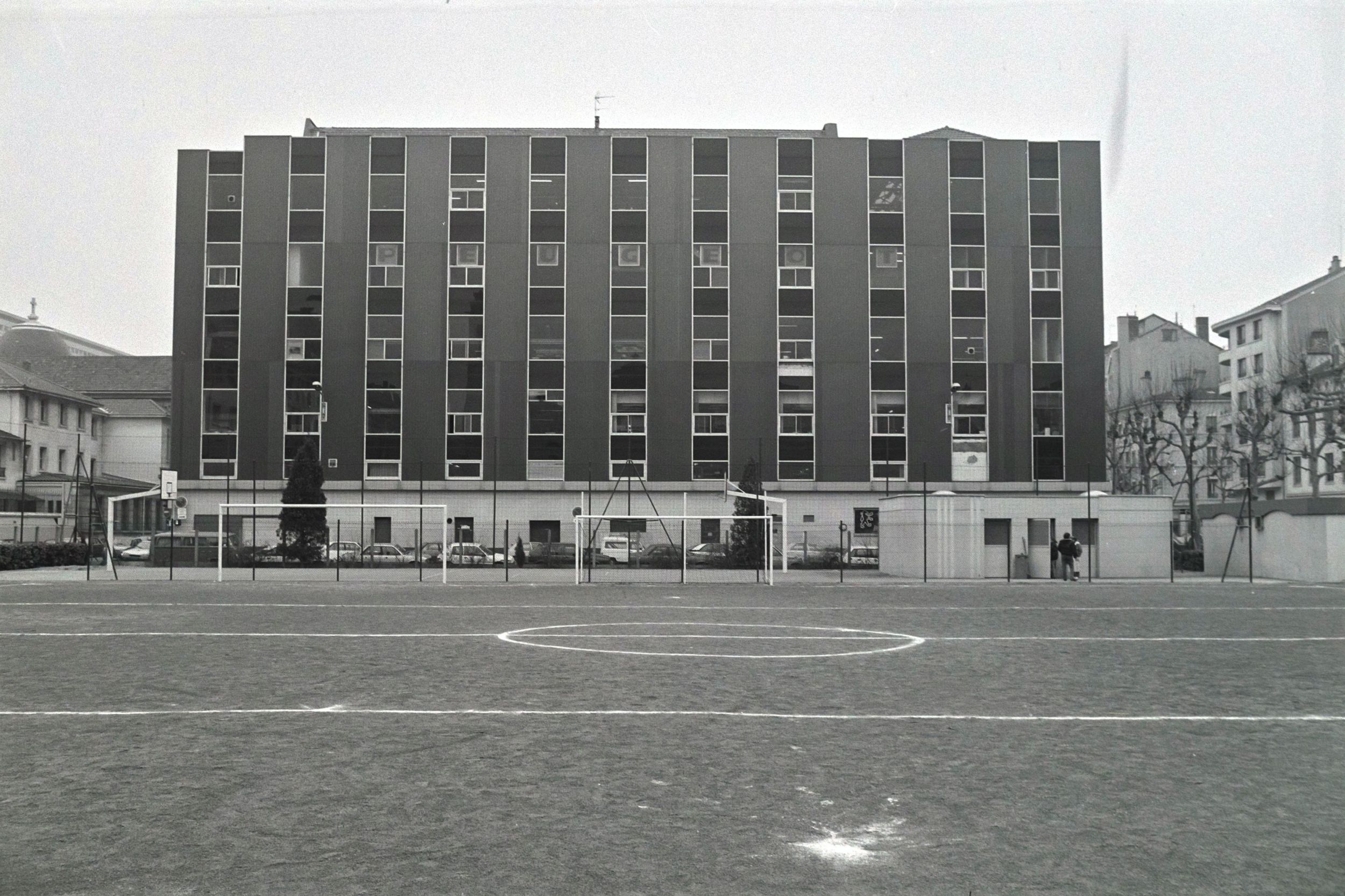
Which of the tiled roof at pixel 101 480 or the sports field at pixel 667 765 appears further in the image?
the tiled roof at pixel 101 480

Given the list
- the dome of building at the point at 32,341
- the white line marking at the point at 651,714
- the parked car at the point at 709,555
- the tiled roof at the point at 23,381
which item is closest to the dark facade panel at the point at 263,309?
the tiled roof at the point at 23,381

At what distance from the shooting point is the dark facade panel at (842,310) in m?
50.6

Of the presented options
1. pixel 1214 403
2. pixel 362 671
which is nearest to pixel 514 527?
pixel 362 671

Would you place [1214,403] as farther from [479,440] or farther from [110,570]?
[110,570]

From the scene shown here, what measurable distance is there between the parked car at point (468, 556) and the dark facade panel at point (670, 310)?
367 inches

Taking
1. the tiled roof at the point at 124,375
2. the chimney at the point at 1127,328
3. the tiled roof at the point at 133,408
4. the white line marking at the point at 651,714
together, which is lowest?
the white line marking at the point at 651,714

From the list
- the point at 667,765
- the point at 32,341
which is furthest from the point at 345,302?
the point at 667,765

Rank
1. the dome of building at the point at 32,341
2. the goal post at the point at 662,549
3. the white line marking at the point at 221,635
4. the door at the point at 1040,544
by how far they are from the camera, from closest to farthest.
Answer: the dome of building at the point at 32,341 → the white line marking at the point at 221,635 → the door at the point at 1040,544 → the goal post at the point at 662,549

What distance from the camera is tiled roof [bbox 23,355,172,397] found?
82.4 m

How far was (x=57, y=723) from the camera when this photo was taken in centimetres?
870

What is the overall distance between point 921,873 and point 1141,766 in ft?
9.76

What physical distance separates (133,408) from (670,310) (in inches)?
1675

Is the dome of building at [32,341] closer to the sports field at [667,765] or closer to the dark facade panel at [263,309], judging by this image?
the sports field at [667,765]

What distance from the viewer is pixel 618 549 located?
4191cm
